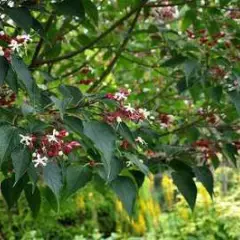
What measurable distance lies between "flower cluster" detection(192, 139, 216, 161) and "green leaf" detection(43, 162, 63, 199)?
73 cm

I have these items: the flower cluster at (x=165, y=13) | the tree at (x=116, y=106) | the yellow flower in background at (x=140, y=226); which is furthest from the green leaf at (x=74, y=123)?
the yellow flower in background at (x=140, y=226)

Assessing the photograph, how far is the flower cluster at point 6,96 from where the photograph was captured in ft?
3.83

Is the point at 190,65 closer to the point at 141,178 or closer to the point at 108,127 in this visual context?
the point at 141,178

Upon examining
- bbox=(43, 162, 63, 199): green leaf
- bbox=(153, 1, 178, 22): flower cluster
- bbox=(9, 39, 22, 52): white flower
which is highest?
bbox=(153, 1, 178, 22): flower cluster

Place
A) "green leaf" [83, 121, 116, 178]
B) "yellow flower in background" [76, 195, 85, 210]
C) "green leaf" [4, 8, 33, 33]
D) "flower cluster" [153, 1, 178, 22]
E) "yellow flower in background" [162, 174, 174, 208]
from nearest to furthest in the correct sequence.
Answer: "green leaf" [83, 121, 116, 178] → "green leaf" [4, 8, 33, 33] → "flower cluster" [153, 1, 178, 22] → "yellow flower in background" [76, 195, 85, 210] → "yellow flower in background" [162, 174, 174, 208]

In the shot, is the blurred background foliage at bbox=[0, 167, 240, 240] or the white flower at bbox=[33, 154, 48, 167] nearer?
the white flower at bbox=[33, 154, 48, 167]

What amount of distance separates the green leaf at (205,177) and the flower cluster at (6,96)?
56 cm

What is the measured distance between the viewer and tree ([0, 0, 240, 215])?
894mm

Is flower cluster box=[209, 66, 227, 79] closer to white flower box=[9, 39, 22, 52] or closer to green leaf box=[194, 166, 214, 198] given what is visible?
green leaf box=[194, 166, 214, 198]

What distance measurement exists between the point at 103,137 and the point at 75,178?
0.21m

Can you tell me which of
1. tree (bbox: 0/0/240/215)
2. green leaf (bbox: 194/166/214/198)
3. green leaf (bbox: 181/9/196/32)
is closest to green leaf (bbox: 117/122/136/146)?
tree (bbox: 0/0/240/215)

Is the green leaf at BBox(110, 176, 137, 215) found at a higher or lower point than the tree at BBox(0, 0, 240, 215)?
lower

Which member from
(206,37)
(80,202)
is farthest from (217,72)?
(80,202)

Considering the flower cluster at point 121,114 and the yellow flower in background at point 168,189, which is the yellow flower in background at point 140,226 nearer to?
the yellow flower in background at point 168,189
